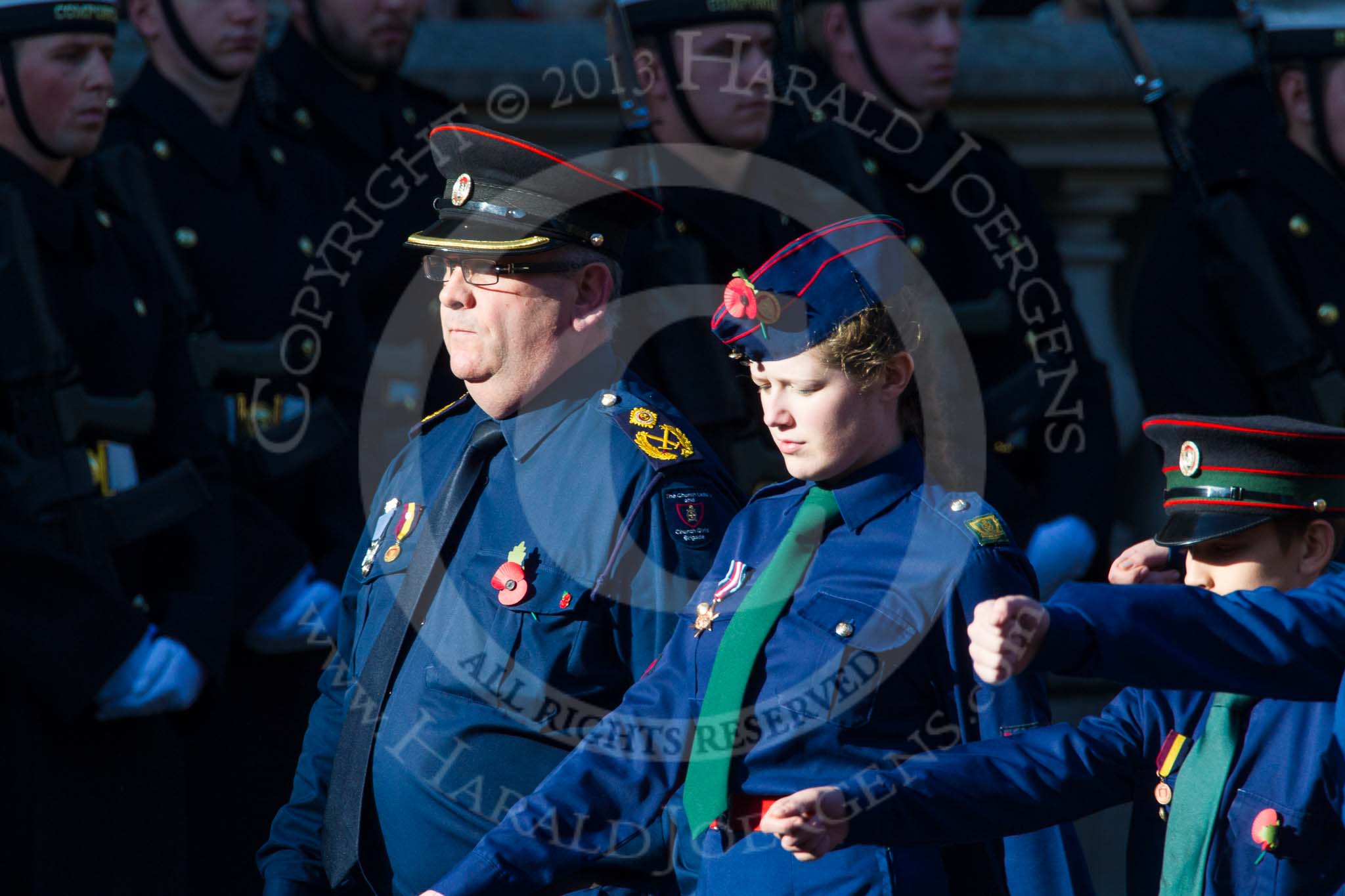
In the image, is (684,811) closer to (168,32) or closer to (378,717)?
(378,717)

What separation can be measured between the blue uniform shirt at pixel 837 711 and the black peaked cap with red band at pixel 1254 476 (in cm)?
24

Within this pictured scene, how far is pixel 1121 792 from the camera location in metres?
2.76

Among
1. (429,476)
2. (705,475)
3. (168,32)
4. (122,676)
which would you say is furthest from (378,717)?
(168,32)

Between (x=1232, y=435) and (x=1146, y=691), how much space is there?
366 mm

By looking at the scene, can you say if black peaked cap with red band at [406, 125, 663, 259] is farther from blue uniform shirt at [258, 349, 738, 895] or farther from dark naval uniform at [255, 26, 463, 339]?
dark naval uniform at [255, 26, 463, 339]

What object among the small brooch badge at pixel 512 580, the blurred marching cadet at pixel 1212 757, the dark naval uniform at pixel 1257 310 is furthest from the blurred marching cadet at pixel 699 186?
the blurred marching cadet at pixel 1212 757

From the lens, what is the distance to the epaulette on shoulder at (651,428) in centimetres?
308

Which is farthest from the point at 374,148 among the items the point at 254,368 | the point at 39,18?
the point at 39,18

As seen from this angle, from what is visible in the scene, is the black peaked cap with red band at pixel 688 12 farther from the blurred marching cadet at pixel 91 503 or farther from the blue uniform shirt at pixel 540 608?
the blue uniform shirt at pixel 540 608

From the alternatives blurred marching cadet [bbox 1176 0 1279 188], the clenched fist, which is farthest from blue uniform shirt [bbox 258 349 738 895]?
blurred marching cadet [bbox 1176 0 1279 188]

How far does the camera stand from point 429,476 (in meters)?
3.41

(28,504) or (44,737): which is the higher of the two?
(28,504)

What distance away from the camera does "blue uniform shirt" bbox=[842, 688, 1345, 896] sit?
101 inches

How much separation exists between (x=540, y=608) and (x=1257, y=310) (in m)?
2.86
